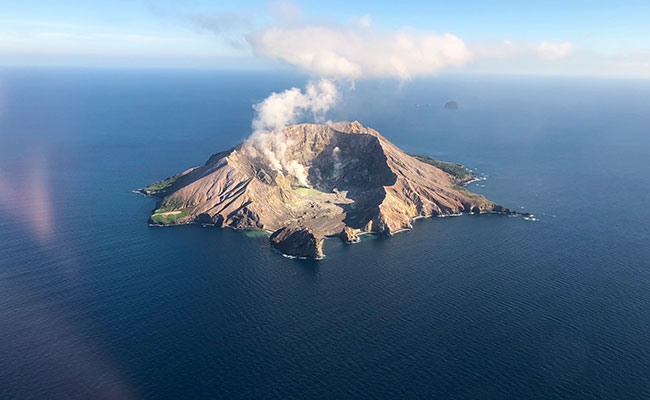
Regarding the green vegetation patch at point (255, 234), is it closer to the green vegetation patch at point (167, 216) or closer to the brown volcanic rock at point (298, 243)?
the brown volcanic rock at point (298, 243)

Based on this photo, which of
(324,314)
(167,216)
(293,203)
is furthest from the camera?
(293,203)

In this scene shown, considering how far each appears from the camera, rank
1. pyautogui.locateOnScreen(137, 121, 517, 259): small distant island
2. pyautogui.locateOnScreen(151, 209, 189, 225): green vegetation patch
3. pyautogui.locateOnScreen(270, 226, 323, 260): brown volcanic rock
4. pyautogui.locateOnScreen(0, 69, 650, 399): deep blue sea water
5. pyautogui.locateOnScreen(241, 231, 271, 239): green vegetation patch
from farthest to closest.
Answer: pyautogui.locateOnScreen(151, 209, 189, 225): green vegetation patch → pyautogui.locateOnScreen(137, 121, 517, 259): small distant island → pyautogui.locateOnScreen(241, 231, 271, 239): green vegetation patch → pyautogui.locateOnScreen(270, 226, 323, 260): brown volcanic rock → pyautogui.locateOnScreen(0, 69, 650, 399): deep blue sea water

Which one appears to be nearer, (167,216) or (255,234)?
(255,234)

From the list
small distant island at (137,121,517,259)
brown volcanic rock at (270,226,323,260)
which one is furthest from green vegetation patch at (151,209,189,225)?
brown volcanic rock at (270,226,323,260)

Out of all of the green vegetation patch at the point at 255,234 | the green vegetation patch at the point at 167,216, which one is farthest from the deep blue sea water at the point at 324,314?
the green vegetation patch at the point at 255,234

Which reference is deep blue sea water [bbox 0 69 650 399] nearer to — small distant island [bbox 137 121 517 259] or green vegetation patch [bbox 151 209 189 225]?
green vegetation patch [bbox 151 209 189 225]

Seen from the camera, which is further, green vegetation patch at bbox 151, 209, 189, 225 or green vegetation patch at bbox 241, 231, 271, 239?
green vegetation patch at bbox 151, 209, 189, 225

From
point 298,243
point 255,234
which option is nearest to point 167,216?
point 255,234

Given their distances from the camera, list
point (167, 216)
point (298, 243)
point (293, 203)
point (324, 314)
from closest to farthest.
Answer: point (324, 314), point (298, 243), point (167, 216), point (293, 203)

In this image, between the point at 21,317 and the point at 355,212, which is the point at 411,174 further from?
the point at 21,317

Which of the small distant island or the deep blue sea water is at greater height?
the small distant island

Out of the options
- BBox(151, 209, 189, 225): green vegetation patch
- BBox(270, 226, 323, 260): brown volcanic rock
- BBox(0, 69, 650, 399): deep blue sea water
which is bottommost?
BBox(0, 69, 650, 399): deep blue sea water

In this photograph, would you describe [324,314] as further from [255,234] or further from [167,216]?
[167,216]
